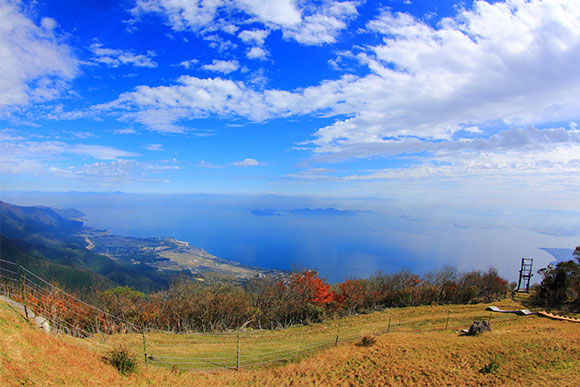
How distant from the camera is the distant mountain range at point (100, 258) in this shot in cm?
4791

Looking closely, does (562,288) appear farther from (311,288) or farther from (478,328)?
(311,288)

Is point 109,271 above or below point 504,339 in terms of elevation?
below

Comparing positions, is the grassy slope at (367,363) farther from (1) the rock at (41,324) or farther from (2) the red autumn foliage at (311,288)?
(2) the red autumn foliage at (311,288)

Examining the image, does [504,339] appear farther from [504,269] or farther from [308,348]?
[504,269]

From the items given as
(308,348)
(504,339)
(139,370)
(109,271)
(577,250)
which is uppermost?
(577,250)

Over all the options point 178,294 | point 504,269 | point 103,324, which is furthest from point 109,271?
point 504,269

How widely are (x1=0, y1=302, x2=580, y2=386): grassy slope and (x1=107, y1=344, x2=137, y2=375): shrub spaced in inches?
11.7

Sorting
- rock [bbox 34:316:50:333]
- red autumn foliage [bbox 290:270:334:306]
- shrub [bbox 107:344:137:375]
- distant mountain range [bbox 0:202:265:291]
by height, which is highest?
rock [bbox 34:316:50:333]

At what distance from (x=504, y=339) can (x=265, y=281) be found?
2009cm

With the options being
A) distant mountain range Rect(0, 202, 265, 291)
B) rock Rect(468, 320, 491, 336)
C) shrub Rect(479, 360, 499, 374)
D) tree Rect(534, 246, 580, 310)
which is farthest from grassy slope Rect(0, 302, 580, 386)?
distant mountain range Rect(0, 202, 265, 291)

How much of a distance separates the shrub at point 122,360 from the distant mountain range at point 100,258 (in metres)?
16.9

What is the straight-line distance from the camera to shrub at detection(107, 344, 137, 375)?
7.60 m

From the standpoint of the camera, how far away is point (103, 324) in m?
14.0

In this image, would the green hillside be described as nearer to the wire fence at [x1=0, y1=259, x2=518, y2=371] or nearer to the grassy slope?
the wire fence at [x1=0, y1=259, x2=518, y2=371]
